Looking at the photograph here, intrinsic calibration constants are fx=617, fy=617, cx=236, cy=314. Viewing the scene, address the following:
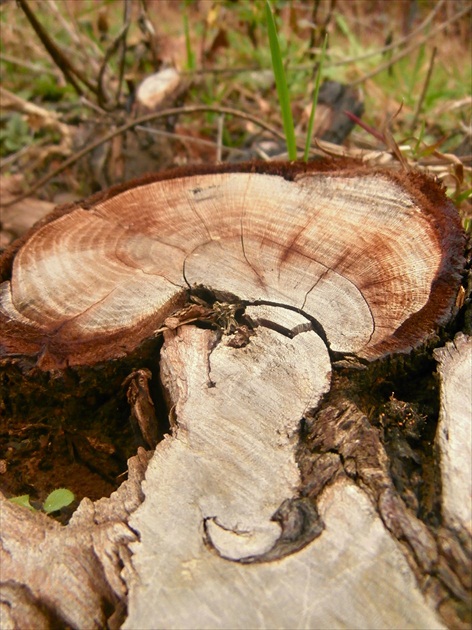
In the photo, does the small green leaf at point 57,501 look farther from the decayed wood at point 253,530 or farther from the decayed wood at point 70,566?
the decayed wood at point 253,530

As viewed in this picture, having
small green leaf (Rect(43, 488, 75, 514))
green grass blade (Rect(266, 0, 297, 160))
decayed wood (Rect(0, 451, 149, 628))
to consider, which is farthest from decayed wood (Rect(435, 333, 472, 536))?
green grass blade (Rect(266, 0, 297, 160))

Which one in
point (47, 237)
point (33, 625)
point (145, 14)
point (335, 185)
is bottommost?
point (33, 625)

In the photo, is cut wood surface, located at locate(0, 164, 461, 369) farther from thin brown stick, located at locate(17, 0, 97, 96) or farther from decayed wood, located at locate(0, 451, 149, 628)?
thin brown stick, located at locate(17, 0, 97, 96)

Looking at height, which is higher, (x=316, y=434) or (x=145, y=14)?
(x=145, y=14)

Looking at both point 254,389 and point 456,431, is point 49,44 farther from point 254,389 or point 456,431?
point 456,431

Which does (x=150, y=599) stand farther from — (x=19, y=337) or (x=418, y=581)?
→ (x=19, y=337)

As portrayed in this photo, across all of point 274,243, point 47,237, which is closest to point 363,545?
point 274,243

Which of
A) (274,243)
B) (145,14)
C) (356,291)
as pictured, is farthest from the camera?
(145,14)

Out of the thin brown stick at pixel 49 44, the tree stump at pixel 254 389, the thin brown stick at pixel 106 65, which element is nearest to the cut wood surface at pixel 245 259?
the tree stump at pixel 254 389
